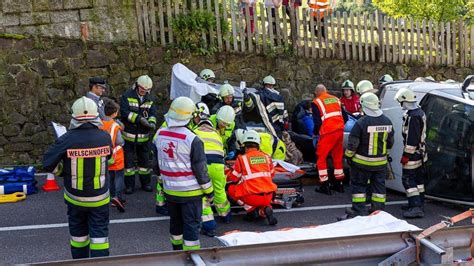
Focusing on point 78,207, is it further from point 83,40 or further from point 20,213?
point 83,40

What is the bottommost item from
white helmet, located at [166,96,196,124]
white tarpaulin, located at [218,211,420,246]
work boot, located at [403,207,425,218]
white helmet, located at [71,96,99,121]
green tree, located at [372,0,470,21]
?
work boot, located at [403,207,425,218]

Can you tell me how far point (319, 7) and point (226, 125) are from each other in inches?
234

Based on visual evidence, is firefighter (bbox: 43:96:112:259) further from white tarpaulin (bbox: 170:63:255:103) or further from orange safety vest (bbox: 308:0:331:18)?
orange safety vest (bbox: 308:0:331:18)

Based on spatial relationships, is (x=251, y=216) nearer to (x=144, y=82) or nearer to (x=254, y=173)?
(x=254, y=173)

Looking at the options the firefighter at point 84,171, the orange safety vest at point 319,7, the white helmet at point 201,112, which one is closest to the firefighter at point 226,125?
the white helmet at point 201,112

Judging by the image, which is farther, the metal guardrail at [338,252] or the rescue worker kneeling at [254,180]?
the rescue worker kneeling at [254,180]

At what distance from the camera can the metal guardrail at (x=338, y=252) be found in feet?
13.6

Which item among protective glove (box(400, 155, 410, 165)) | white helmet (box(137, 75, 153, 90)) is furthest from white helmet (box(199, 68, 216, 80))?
protective glove (box(400, 155, 410, 165))

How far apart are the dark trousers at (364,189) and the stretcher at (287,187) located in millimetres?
975

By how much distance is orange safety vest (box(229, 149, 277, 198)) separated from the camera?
8.16 m

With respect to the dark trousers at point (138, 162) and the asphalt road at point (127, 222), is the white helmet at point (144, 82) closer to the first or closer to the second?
the dark trousers at point (138, 162)

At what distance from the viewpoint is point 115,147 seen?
27.8ft

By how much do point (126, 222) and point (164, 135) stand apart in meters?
2.22

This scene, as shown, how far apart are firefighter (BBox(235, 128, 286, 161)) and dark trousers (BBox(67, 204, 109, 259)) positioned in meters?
2.65
